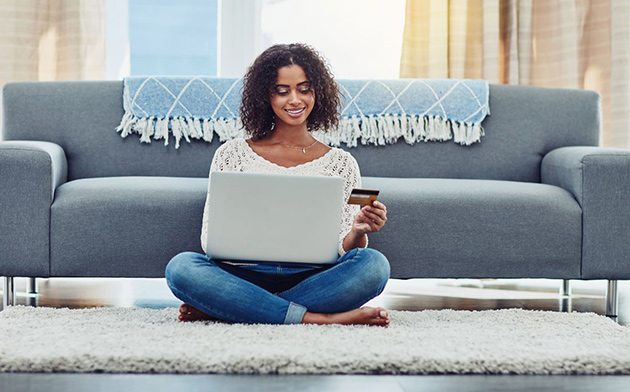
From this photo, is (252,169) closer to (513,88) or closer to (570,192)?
(570,192)

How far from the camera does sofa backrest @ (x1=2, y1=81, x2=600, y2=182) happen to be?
2713mm

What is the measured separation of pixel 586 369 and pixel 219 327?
781 millimetres

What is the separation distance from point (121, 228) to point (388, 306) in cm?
88

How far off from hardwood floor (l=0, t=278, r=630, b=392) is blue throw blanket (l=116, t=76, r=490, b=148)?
583mm

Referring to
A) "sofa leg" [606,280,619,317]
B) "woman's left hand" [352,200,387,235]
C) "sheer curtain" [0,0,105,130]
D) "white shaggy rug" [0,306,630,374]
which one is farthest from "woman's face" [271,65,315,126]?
"sheer curtain" [0,0,105,130]

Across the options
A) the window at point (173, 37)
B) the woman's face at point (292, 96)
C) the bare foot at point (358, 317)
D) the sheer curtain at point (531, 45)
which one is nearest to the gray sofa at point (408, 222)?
the woman's face at point (292, 96)

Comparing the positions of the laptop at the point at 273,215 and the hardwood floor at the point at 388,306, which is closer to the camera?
the hardwood floor at the point at 388,306

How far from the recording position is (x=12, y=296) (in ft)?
7.27


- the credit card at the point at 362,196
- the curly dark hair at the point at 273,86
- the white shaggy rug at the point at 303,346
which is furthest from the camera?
the curly dark hair at the point at 273,86

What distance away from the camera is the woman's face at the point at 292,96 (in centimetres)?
204

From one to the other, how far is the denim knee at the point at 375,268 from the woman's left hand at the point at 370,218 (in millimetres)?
59

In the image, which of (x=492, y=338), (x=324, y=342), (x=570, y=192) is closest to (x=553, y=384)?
(x=492, y=338)

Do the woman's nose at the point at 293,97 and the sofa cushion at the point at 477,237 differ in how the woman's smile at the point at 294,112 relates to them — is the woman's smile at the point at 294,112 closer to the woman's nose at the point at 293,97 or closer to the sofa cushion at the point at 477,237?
the woman's nose at the point at 293,97

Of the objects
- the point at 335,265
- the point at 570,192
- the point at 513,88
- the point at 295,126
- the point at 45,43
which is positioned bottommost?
the point at 335,265
